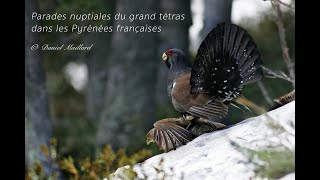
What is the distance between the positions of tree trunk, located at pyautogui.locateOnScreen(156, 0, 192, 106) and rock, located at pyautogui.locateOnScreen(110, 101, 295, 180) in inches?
124

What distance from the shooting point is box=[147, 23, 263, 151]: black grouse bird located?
3.95 meters

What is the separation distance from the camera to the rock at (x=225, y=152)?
3424mm

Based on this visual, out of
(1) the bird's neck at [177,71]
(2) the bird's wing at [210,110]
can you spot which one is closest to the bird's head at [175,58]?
(1) the bird's neck at [177,71]

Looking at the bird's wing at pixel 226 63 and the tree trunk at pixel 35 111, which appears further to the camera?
the tree trunk at pixel 35 111

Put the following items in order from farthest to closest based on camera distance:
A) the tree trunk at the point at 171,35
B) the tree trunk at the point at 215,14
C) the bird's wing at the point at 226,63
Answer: the tree trunk at the point at 171,35, the tree trunk at the point at 215,14, the bird's wing at the point at 226,63

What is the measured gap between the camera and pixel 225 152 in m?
3.63

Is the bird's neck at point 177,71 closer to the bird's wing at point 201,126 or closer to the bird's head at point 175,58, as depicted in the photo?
the bird's head at point 175,58

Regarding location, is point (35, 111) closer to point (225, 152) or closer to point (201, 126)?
point (201, 126)

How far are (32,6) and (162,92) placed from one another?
383 cm

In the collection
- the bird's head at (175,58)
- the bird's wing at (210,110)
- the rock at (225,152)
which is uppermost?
the bird's head at (175,58)

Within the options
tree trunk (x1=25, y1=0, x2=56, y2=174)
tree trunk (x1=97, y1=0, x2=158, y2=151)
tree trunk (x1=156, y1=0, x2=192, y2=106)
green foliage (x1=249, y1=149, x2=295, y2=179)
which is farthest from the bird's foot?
tree trunk (x1=97, y1=0, x2=158, y2=151)

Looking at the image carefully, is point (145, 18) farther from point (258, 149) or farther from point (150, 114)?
point (150, 114)

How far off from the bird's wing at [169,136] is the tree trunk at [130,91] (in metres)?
5.73
